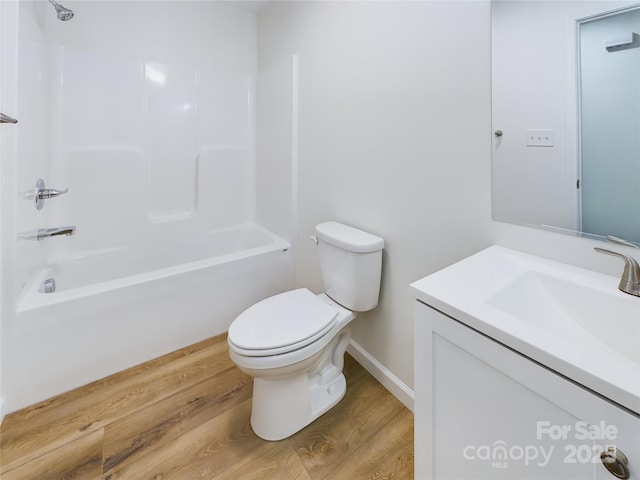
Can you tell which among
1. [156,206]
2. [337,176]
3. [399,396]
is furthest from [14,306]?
[399,396]

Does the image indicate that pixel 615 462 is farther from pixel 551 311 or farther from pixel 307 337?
pixel 307 337

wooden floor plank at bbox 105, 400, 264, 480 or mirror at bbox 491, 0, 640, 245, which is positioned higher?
mirror at bbox 491, 0, 640, 245

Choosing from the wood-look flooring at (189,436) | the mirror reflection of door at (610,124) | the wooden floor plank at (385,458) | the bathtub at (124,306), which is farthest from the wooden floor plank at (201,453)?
the mirror reflection of door at (610,124)

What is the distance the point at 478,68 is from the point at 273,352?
4.16 feet

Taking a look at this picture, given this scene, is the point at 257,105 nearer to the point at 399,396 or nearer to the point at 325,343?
the point at 325,343

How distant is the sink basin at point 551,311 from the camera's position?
535 millimetres

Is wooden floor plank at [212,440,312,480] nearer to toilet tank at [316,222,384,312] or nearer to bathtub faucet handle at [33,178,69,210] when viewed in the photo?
toilet tank at [316,222,384,312]

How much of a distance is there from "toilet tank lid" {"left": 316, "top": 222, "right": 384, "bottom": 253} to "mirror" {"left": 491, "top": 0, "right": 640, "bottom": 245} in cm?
53

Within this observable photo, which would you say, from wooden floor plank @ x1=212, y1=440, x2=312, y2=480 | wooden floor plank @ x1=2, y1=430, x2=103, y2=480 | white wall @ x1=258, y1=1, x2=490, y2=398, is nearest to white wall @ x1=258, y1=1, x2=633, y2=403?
white wall @ x1=258, y1=1, x2=490, y2=398

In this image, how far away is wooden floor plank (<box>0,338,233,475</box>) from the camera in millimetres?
1296

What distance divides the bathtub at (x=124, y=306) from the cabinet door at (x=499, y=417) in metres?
1.44

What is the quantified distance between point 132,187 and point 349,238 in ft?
5.54

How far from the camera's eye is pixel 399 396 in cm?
151

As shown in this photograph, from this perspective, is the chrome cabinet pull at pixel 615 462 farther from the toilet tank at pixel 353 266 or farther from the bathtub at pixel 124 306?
the bathtub at pixel 124 306
